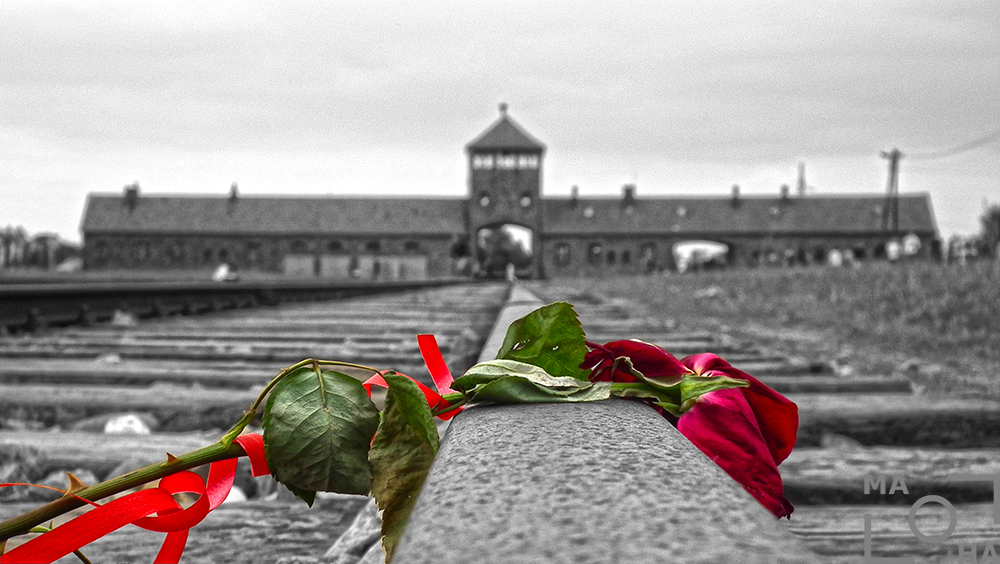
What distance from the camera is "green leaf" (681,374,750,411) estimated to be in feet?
2.21

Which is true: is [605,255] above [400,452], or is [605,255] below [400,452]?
below

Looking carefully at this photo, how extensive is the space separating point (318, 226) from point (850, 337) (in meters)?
49.4

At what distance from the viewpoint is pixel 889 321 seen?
6.86 m

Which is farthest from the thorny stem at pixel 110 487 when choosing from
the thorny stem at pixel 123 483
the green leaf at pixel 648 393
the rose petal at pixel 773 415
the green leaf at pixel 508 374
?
the rose petal at pixel 773 415

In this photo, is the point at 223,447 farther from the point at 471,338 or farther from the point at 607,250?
the point at 607,250

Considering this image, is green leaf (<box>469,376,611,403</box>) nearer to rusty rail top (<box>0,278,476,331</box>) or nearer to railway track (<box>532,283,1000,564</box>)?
railway track (<box>532,283,1000,564</box>)

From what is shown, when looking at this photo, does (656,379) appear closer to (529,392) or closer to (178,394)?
(529,392)

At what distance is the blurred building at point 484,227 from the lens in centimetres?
5269

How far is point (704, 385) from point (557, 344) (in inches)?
5.9

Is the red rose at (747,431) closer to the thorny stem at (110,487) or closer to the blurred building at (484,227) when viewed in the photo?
the thorny stem at (110,487)

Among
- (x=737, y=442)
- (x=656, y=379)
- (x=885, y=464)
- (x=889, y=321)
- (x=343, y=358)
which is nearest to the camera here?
(x=737, y=442)

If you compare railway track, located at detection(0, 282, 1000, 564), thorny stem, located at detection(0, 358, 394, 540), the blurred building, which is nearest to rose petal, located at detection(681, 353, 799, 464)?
railway track, located at detection(0, 282, 1000, 564)

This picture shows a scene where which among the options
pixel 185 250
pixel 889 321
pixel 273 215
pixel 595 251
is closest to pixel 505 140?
pixel 595 251

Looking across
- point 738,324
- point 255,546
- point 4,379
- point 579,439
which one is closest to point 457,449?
point 579,439
